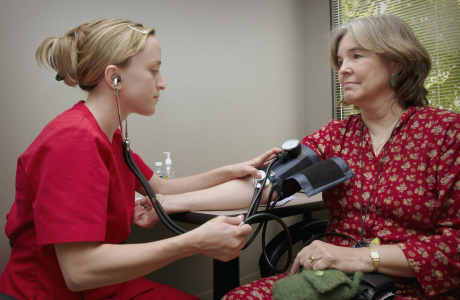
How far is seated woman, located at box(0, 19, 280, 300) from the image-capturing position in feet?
2.54

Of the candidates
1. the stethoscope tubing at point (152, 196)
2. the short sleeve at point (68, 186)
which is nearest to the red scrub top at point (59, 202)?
the short sleeve at point (68, 186)

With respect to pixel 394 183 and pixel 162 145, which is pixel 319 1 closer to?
pixel 162 145

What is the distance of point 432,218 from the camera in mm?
1091

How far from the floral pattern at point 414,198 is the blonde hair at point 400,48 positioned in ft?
0.30

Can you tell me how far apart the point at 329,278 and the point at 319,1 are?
260cm

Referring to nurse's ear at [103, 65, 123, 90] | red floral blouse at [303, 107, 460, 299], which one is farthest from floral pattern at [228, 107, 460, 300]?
nurse's ear at [103, 65, 123, 90]

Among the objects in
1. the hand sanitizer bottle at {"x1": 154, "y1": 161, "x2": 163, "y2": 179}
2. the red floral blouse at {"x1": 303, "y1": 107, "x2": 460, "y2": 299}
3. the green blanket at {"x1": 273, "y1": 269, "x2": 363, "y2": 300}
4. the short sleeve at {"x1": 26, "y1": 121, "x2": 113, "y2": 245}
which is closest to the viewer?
the short sleeve at {"x1": 26, "y1": 121, "x2": 113, "y2": 245}

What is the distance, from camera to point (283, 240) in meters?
1.33

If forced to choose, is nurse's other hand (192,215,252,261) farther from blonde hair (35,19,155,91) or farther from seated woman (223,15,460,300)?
blonde hair (35,19,155,91)

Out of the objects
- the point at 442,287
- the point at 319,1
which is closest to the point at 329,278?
the point at 442,287

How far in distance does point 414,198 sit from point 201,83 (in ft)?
4.65

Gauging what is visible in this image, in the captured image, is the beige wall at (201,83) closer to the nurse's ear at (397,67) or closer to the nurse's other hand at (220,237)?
the nurse's other hand at (220,237)

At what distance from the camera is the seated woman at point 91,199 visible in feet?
2.54

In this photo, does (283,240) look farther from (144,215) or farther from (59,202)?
(59,202)
